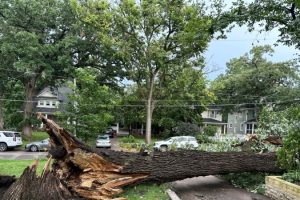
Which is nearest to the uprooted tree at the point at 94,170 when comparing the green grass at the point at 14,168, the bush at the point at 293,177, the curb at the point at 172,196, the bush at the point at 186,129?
the curb at the point at 172,196

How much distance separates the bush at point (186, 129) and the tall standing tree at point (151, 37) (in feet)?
34.2

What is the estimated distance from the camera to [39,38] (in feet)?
105

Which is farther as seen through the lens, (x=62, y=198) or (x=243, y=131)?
(x=243, y=131)

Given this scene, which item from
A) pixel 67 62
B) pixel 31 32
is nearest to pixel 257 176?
pixel 67 62

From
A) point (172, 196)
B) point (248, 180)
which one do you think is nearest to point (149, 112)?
point (248, 180)

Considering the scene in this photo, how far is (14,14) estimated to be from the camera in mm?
31703

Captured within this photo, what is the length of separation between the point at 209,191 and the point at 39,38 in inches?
967

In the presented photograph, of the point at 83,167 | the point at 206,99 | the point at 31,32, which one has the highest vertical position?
the point at 31,32

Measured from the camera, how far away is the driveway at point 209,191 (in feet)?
34.1

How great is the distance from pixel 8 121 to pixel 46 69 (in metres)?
9.82

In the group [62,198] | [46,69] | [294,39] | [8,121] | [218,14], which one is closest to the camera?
[62,198]

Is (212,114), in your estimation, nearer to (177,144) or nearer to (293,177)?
(177,144)

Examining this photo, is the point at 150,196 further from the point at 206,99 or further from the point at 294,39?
the point at 206,99

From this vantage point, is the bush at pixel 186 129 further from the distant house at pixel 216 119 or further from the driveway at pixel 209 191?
the driveway at pixel 209 191
